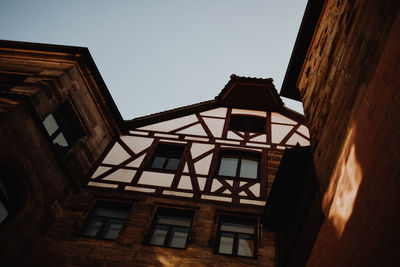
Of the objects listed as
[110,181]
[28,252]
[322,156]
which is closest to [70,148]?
[110,181]

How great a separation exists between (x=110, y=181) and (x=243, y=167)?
3894 mm

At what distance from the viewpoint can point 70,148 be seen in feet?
28.3

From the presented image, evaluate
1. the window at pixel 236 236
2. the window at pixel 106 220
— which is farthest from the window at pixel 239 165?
the window at pixel 106 220

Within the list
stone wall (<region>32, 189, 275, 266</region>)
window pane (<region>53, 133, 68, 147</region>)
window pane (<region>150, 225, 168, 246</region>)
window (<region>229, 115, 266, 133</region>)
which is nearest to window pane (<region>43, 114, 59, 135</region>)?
window pane (<region>53, 133, 68, 147</region>)

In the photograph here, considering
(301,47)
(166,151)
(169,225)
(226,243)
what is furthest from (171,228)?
(301,47)

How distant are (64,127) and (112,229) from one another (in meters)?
3.08

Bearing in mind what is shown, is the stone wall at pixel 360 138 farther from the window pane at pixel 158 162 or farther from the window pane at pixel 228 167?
the window pane at pixel 158 162

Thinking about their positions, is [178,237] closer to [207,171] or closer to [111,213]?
[111,213]

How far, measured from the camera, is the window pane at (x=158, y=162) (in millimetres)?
9562

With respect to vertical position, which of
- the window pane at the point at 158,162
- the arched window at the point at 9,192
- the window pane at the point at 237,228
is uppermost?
the window pane at the point at 158,162

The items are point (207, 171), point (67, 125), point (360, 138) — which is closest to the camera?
point (360, 138)

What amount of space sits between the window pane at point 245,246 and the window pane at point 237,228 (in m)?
0.15

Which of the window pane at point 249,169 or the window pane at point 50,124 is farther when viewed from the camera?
the window pane at point 249,169

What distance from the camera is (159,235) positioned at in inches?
294
